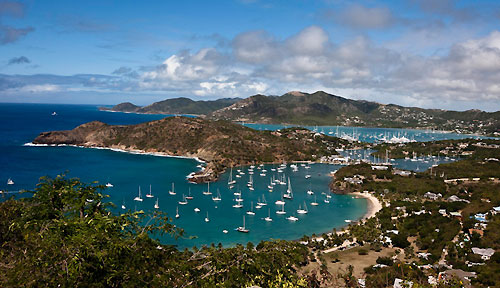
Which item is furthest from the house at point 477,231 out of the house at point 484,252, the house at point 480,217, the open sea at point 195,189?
the open sea at point 195,189

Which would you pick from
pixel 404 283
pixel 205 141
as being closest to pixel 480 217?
pixel 404 283

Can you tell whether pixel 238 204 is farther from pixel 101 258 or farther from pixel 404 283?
pixel 101 258

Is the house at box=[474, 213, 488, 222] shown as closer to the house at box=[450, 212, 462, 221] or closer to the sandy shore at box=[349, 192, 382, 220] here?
the house at box=[450, 212, 462, 221]

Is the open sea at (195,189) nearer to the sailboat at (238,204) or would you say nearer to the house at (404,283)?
the sailboat at (238,204)

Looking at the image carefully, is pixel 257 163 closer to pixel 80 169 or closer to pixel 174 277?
pixel 80 169

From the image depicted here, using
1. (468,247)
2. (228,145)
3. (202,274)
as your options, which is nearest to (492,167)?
(468,247)
